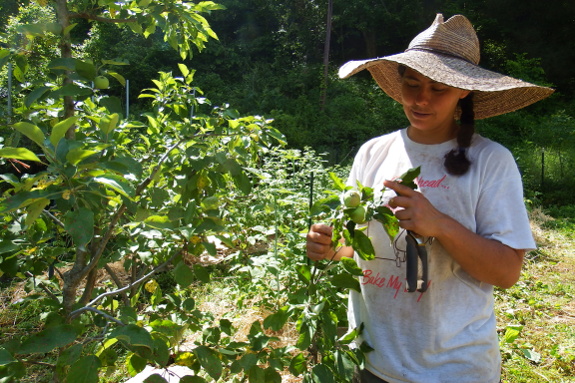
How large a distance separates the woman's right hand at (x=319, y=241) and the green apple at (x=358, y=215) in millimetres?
163

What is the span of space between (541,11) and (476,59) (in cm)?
1543

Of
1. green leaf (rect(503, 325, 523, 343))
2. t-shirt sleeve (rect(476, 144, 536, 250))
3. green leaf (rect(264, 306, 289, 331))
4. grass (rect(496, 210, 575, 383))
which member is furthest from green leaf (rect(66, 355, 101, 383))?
green leaf (rect(503, 325, 523, 343))

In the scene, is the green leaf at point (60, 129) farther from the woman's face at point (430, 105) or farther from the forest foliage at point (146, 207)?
the woman's face at point (430, 105)

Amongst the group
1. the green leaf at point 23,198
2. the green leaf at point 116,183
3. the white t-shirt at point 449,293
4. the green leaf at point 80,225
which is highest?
the green leaf at point 116,183

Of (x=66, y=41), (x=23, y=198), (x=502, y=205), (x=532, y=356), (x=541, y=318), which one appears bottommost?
(x=541, y=318)

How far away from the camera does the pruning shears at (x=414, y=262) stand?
1.03 metres

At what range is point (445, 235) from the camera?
1008 mm

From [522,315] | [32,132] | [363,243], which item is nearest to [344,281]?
[363,243]

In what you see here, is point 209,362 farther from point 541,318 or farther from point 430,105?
point 541,318

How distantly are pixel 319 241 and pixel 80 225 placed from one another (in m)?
0.55

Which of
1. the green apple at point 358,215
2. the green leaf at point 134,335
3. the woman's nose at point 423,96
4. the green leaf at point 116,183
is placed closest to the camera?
the green leaf at point 116,183

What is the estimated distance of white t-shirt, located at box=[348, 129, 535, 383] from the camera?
3.51ft

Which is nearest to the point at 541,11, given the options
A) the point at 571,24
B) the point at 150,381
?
the point at 571,24

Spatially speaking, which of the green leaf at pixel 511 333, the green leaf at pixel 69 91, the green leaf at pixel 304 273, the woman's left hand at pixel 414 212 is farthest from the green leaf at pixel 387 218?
the green leaf at pixel 511 333
